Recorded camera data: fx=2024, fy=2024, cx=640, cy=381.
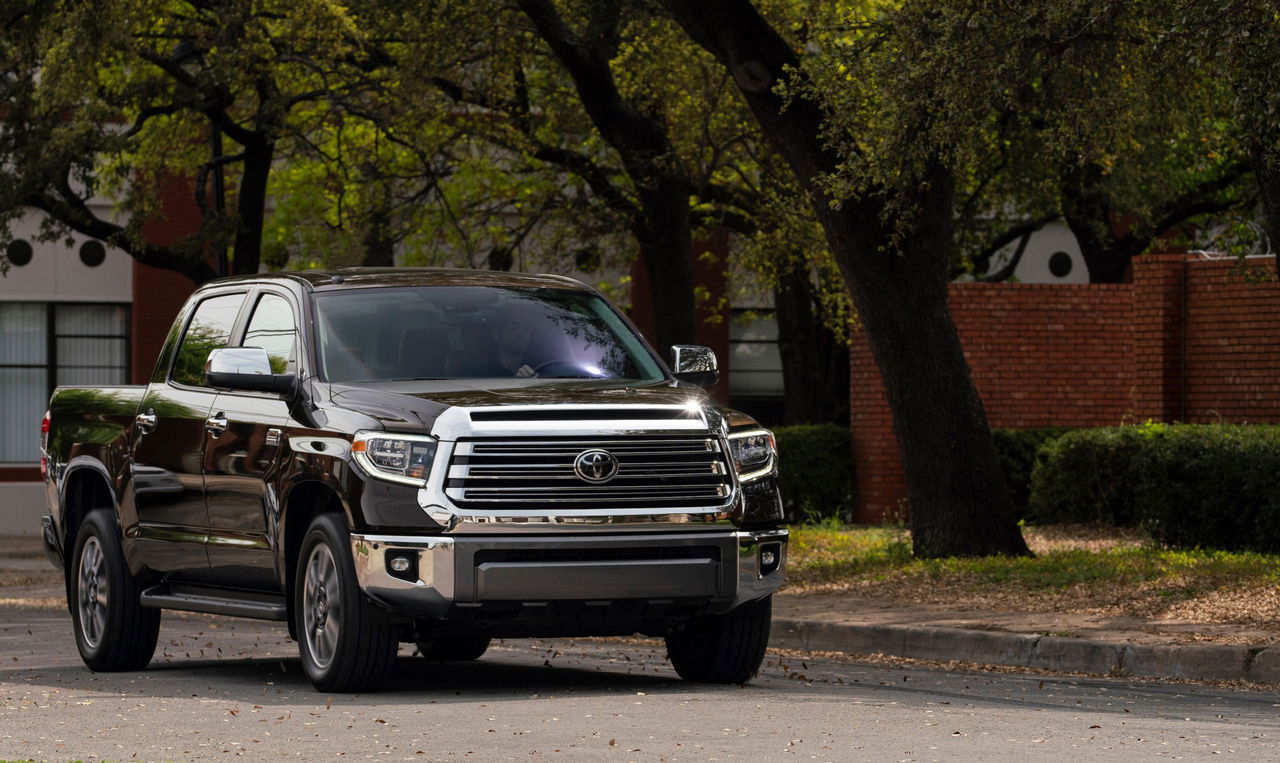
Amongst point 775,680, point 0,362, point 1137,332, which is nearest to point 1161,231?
point 1137,332

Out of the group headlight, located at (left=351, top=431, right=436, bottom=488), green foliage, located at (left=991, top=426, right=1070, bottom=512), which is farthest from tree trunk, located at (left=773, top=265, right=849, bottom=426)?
headlight, located at (left=351, top=431, right=436, bottom=488)

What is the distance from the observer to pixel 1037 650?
11836mm

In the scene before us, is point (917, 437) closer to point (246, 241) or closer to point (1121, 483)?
point (1121, 483)

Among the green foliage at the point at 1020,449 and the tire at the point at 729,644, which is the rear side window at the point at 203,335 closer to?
the tire at the point at 729,644

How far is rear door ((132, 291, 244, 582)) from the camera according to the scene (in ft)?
34.7

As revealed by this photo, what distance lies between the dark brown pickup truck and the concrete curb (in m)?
2.64

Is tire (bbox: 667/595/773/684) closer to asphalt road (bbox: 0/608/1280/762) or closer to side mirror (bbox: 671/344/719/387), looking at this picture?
asphalt road (bbox: 0/608/1280/762)

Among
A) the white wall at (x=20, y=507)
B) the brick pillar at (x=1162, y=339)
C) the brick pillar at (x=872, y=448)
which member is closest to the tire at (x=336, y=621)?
the brick pillar at (x=1162, y=339)

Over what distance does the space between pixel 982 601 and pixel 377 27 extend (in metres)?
10.4

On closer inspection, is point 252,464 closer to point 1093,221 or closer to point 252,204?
point 252,204

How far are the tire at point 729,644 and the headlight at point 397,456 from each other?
160cm

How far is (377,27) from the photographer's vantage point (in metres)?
21.4

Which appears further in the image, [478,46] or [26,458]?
[26,458]

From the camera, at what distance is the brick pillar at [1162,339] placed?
72.2 feet
